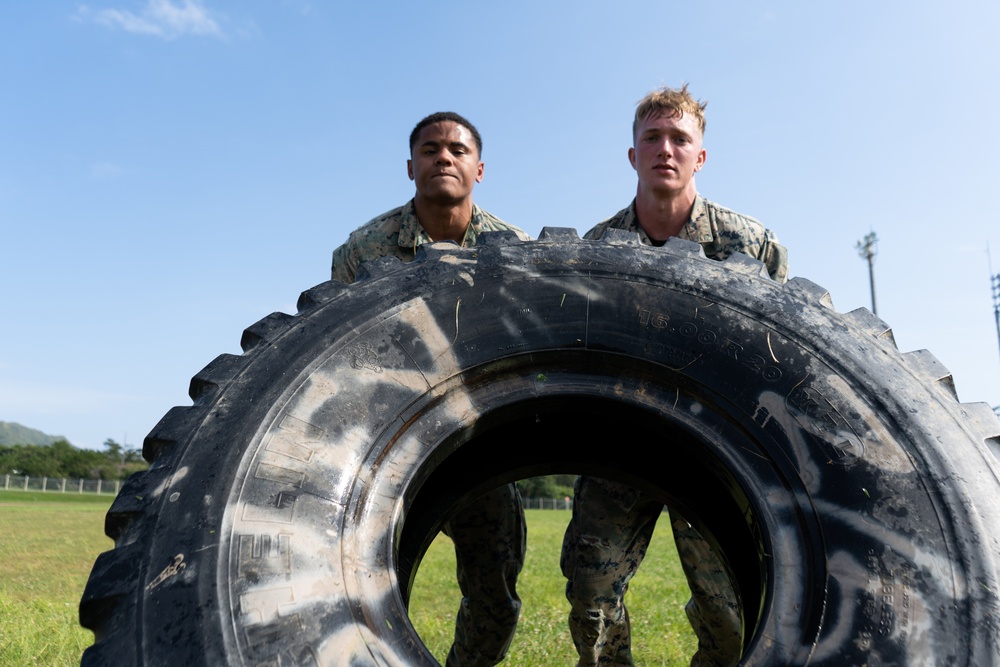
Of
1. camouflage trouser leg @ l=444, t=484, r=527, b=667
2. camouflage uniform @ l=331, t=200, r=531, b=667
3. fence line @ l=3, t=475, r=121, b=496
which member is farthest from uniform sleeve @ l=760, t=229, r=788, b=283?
fence line @ l=3, t=475, r=121, b=496

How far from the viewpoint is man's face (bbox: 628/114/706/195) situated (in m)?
3.80

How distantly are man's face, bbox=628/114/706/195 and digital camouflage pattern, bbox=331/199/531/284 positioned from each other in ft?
2.45

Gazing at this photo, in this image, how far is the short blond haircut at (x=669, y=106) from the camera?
386 cm

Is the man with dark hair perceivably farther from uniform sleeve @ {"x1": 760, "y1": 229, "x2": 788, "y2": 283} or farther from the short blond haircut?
uniform sleeve @ {"x1": 760, "y1": 229, "x2": 788, "y2": 283}

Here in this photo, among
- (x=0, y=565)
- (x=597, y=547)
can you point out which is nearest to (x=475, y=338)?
(x=597, y=547)

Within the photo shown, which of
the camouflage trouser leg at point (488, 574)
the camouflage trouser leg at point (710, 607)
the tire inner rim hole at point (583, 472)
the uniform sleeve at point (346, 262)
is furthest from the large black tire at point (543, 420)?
the uniform sleeve at point (346, 262)

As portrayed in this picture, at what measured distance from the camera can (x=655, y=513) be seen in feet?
12.6

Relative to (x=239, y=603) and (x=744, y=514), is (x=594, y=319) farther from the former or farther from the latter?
(x=239, y=603)

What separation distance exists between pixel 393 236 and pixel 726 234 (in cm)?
174

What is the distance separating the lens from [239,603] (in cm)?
144

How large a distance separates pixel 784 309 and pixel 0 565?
314 inches

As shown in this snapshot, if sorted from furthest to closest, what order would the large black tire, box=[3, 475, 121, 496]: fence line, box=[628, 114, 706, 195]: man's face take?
box=[3, 475, 121, 496]: fence line, box=[628, 114, 706, 195]: man's face, the large black tire

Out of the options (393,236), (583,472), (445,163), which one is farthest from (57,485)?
(583,472)

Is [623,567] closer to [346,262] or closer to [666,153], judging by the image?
[666,153]
